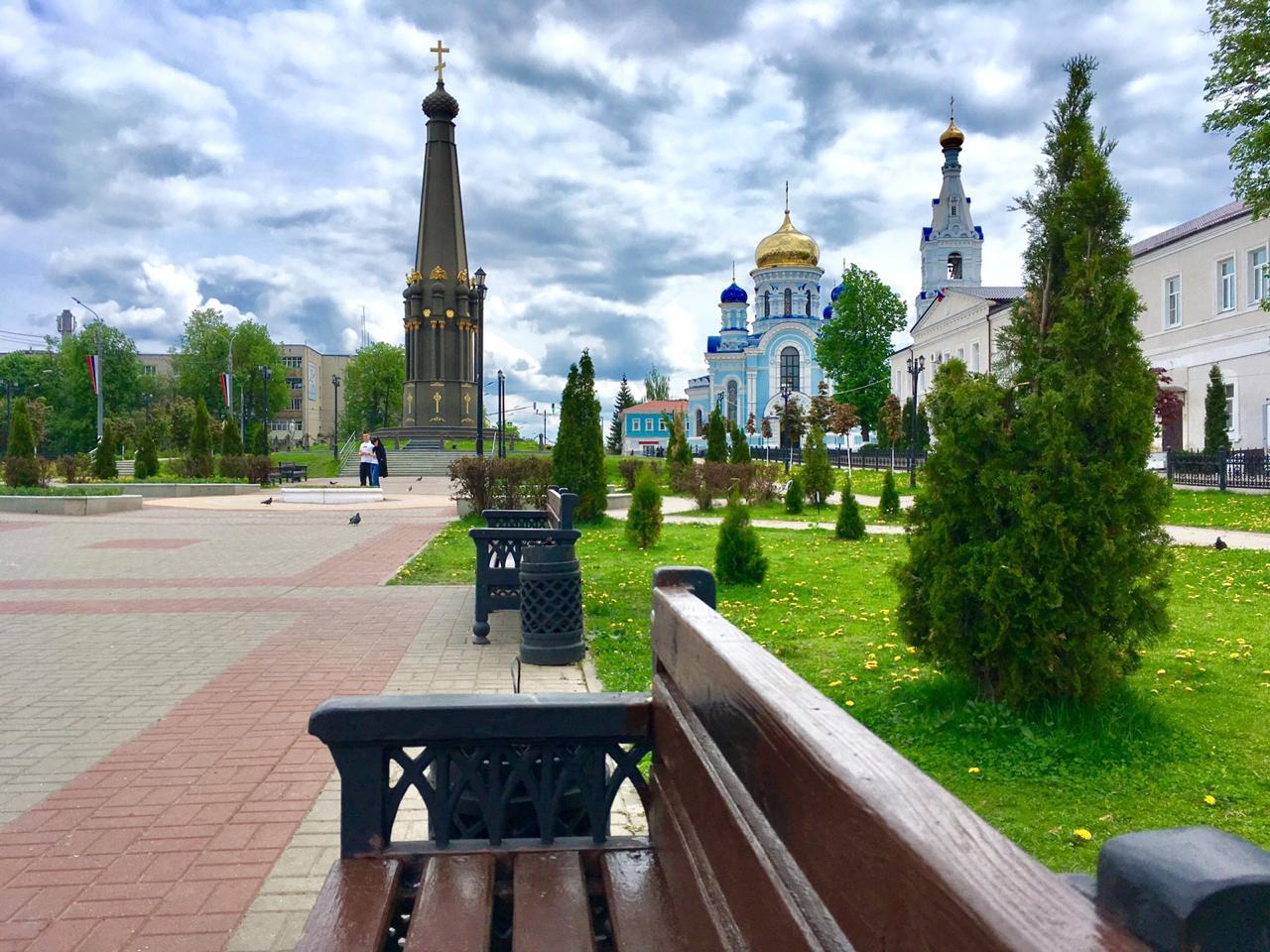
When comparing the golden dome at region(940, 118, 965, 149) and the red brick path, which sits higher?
the golden dome at region(940, 118, 965, 149)

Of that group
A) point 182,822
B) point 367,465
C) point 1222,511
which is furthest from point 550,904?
point 367,465

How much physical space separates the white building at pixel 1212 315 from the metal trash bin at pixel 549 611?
26.7 metres

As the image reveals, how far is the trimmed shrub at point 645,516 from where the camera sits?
12.2 meters

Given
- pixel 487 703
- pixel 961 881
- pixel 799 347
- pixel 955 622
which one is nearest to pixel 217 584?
pixel 955 622

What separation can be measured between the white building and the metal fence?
15.3 feet

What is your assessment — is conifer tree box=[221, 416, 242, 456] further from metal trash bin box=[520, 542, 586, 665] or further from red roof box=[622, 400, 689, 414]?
red roof box=[622, 400, 689, 414]

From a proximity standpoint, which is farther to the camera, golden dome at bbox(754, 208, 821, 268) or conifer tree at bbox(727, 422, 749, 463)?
golden dome at bbox(754, 208, 821, 268)

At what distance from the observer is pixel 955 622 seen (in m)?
4.25

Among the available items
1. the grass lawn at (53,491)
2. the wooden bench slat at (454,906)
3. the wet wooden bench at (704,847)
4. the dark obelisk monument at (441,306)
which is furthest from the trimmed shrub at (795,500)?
the dark obelisk monument at (441,306)

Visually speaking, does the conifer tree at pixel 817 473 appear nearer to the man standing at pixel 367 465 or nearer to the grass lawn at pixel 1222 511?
the grass lawn at pixel 1222 511

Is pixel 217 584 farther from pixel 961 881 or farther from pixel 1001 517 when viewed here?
pixel 961 881

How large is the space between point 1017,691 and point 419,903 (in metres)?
3.11

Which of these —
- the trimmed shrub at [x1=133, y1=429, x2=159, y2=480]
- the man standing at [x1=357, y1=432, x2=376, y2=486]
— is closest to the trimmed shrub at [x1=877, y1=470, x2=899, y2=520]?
the man standing at [x1=357, y1=432, x2=376, y2=486]

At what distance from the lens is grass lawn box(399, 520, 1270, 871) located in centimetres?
342
